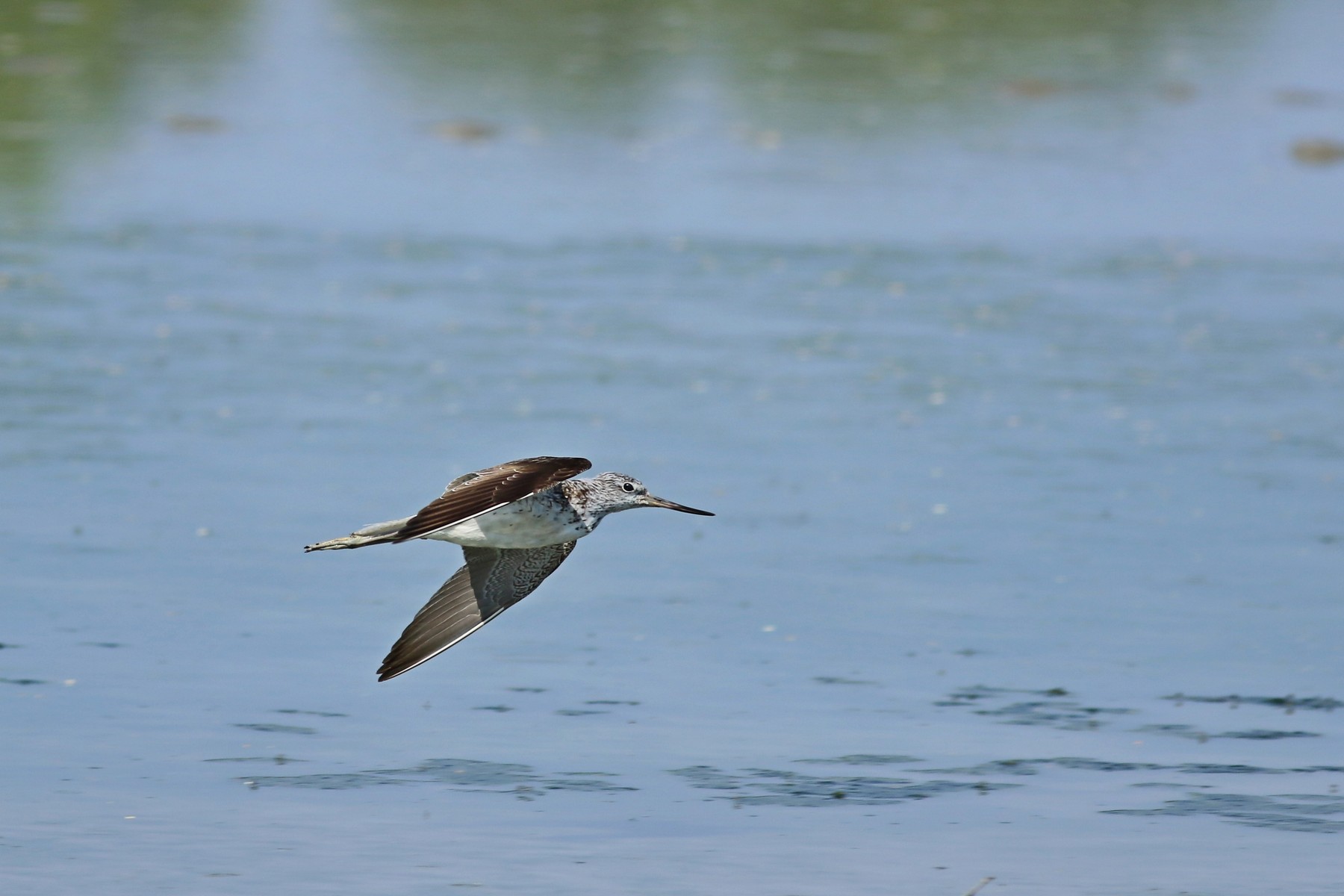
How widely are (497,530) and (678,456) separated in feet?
31.9

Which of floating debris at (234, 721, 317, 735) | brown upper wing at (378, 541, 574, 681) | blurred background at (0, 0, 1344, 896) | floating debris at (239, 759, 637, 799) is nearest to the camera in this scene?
brown upper wing at (378, 541, 574, 681)

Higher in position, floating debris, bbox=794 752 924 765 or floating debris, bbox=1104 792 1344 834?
floating debris, bbox=794 752 924 765

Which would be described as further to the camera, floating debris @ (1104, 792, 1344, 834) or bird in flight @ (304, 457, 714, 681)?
floating debris @ (1104, 792, 1344, 834)

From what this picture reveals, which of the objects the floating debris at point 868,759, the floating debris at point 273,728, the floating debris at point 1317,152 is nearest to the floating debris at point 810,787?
the floating debris at point 868,759

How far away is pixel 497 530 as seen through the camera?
38.2 feet

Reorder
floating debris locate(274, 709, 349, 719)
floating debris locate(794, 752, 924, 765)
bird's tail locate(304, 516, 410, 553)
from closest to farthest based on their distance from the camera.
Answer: bird's tail locate(304, 516, 410, 553)
floating debris locate(794, 752, 924, 765)
floating debris locate(274, 709, 349, 719)

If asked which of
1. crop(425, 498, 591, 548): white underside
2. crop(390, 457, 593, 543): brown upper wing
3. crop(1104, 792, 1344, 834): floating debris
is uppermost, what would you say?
crop(390, 457, 593, 543): brown upper wing

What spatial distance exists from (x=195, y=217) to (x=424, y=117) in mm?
7219

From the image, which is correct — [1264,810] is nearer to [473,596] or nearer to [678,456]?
[473,596]

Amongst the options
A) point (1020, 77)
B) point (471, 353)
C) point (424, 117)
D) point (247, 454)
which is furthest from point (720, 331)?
point (1020, 77)

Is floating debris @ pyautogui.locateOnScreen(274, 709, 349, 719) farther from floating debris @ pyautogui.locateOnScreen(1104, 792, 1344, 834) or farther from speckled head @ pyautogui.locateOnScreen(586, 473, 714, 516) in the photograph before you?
floating debris @ pyautogui.locateOnScreen(1104, 792, 1344, 834)

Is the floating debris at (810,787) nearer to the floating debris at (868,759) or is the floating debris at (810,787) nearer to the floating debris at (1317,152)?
the floating debris at (868,759)

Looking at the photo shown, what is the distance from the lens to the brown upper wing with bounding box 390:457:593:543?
10.7m

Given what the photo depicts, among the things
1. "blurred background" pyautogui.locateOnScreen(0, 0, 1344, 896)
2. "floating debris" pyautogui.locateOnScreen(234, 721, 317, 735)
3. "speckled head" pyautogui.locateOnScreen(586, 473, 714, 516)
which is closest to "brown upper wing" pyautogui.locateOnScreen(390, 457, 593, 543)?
"speckled head" pyautogui.locateOnScreen(586, 473, 714, 516)
